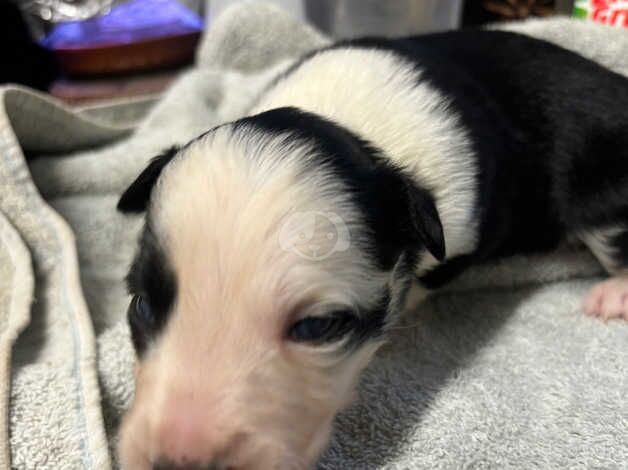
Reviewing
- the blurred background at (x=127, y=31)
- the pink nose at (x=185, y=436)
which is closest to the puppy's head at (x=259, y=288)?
the pink nose at (x=185, y=436)

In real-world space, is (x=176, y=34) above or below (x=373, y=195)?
below

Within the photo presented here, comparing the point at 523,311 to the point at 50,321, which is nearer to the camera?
the point at 50,321

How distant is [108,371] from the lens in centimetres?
157

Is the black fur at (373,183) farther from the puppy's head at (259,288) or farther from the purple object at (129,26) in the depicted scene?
the purple object at (129,26)

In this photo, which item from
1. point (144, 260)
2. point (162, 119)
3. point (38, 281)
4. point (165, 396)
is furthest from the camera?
point (162, 119)

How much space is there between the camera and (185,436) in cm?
105

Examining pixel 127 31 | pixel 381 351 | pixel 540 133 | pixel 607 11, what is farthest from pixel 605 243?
pixel 127 31

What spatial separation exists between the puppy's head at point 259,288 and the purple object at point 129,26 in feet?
8.27

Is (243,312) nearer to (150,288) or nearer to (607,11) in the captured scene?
(150,288)

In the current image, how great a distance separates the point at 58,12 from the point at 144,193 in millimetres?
2705

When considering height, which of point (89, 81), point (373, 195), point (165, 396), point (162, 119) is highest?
point (373, 195)

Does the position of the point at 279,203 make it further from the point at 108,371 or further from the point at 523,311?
the point at 523,311

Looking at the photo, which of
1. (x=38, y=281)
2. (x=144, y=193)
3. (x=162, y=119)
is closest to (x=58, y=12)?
(x=162, y=119)

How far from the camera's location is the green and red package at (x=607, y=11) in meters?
2.53
